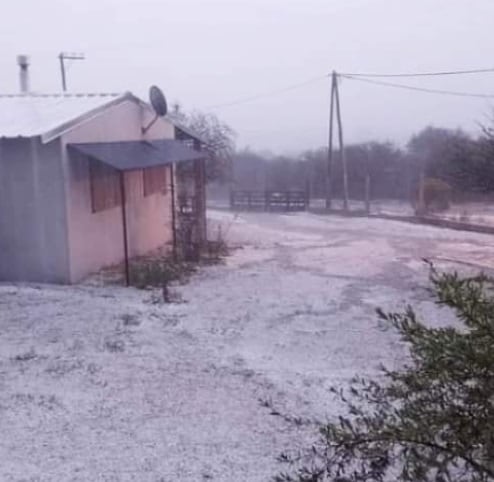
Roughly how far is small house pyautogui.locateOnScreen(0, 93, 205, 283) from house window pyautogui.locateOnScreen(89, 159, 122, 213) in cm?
2

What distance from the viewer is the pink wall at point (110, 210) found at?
1159 centimetres

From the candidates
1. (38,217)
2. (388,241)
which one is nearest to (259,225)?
(388,241)

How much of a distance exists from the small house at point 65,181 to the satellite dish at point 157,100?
505 mm

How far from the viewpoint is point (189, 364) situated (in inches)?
282

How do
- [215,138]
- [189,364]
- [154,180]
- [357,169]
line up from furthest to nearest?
[357,169] → [215,138] → [154,180] → [189,364]

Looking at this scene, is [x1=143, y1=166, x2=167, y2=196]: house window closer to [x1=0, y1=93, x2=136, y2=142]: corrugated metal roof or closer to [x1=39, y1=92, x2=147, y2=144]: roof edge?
[x1=39, y1=92, x2=147, y2=144]: roof edge

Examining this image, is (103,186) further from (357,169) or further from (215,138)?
(357,169)

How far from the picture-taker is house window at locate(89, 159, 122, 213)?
483 inches

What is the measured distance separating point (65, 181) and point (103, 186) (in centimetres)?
155

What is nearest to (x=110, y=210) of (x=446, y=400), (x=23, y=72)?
(x=23, y=72)

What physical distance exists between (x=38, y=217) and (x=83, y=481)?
294 inches

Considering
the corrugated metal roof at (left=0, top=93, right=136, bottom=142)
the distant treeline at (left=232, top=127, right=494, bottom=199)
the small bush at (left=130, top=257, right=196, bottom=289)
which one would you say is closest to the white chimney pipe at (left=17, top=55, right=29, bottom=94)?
the corrugated metal roof at (left=0, top=93, right=136, bottom=142)

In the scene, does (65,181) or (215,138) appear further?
(215,138)

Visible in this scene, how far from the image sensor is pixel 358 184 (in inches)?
1268
